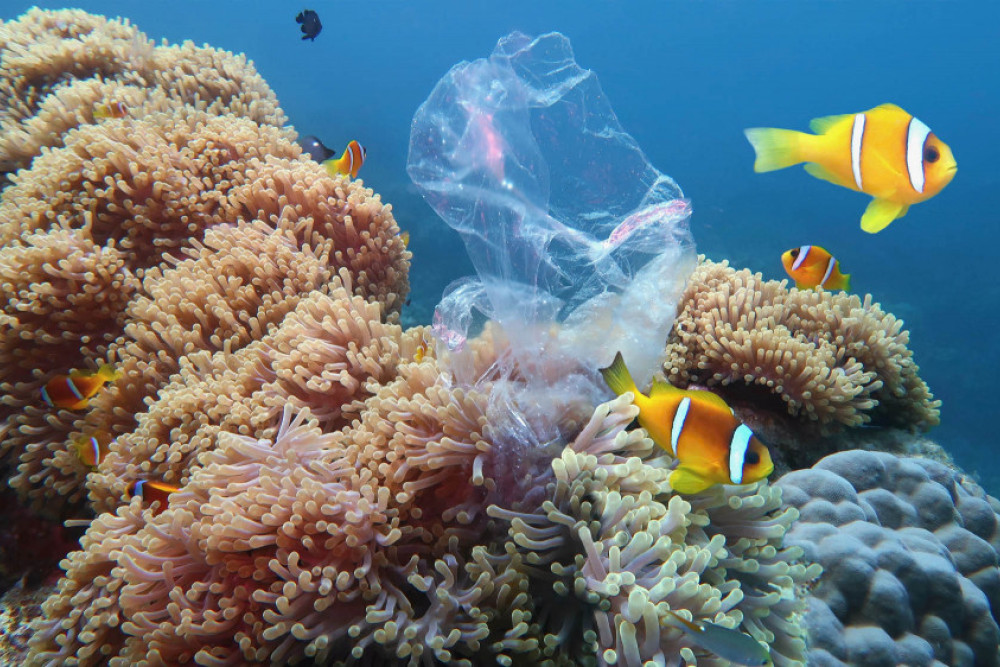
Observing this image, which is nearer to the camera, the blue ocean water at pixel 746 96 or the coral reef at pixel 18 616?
the coral reef at pixel 18 616

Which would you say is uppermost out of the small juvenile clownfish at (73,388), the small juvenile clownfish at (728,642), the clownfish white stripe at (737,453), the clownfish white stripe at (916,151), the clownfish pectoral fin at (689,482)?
the clownfish white stripe at (916,151)

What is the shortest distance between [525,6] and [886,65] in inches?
1524

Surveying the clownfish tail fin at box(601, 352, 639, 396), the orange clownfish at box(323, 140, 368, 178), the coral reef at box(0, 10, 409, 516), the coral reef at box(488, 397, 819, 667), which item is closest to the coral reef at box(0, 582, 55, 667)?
the coral reef at box(0, 10, 409, 516)

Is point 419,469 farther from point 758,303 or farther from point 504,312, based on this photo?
point 758,303

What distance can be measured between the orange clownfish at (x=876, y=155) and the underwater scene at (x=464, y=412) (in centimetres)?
1

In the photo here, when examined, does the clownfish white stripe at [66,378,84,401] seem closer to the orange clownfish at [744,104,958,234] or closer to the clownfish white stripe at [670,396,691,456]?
the clownfish white stripe at [670,396,691,456]

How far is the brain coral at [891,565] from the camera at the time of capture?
187 cm

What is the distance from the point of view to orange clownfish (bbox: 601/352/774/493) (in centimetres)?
140

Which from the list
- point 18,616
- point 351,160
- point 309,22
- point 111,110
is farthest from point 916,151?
point 309,22

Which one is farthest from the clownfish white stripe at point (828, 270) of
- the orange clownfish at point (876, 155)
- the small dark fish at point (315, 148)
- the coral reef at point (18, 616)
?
the coral reef at point (18, 616)

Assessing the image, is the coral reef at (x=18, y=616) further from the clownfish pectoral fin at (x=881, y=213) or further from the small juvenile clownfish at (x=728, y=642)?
the clownfish pectoral fin at (x=881, y=213)

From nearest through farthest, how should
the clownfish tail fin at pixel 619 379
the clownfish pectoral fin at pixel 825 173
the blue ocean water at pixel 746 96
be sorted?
the clownfish tail fin at pixel 619 379 → the clownfish pectoral fin at pixel 825 173 → the blue ocean water at pixel 746 96

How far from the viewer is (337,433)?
1.64m

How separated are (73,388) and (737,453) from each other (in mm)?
2560
